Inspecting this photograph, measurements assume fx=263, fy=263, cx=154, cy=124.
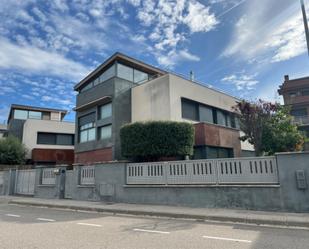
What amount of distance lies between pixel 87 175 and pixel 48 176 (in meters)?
3.75

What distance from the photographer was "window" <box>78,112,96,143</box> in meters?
22.4

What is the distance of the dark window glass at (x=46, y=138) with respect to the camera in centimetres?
3331

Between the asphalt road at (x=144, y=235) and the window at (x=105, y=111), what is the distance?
42.8ft

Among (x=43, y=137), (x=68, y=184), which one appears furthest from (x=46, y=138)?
(x=68, y=184)

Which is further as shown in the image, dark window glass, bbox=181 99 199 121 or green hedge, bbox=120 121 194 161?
dark window glass, bbox=181 99 199 121

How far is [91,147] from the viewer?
21719 millimetres

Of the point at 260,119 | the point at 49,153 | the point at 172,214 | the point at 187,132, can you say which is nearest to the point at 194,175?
the point at 172,214

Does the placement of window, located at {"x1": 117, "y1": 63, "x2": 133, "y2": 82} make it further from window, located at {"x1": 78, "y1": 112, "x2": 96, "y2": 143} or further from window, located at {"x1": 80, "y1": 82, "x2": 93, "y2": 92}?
window, located at {"x1": 78, "y1": 112, "x2": 96, "y2": 143}

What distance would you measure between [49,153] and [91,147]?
12.0 metres

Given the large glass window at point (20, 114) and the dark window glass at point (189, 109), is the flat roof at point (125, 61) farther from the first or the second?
the large glass window at point (20, 114)

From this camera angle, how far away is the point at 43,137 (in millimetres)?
33625

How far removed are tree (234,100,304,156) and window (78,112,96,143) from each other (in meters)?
12.5

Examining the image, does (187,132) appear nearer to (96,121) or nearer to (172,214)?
(172,214)

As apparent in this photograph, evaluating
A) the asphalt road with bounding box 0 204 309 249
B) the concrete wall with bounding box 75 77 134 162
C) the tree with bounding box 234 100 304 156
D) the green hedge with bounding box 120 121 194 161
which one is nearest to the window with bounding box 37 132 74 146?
the concrete wall with bounding box 75 77 134 162
